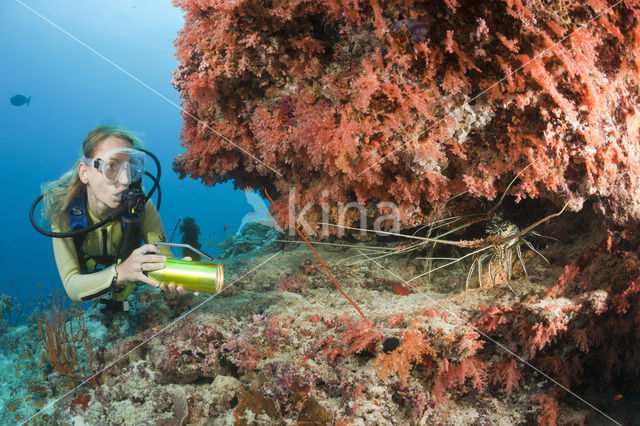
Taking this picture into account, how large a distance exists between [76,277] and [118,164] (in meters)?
1.58

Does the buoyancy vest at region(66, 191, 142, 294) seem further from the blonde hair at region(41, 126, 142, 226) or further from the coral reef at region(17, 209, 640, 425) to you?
the coral reef at region(17, 209, 640, 425)

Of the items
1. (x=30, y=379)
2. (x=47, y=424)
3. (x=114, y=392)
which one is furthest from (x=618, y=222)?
(x=30, y=379)

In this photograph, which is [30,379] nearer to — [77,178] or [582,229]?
[77,178]

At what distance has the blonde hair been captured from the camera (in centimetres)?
419

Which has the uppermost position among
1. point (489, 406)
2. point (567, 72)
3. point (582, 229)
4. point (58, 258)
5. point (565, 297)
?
point (58, 258)

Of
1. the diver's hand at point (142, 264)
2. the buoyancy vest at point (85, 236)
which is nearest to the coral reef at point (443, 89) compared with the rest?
the diver's hand at point (142, 264)

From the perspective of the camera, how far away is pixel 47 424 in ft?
11.0

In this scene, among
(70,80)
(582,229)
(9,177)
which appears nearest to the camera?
(582,229)

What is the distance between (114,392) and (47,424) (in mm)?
763

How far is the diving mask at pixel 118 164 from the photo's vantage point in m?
4.11

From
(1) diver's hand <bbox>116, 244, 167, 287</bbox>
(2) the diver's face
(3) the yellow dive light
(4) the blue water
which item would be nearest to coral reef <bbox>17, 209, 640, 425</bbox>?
(3) the yellow dive light

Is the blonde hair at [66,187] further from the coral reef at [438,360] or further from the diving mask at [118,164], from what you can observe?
the coral reef at [438,360]

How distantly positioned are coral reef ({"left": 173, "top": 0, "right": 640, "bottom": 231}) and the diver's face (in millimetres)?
1961

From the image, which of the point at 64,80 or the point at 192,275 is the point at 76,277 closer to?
the point at 192,275
